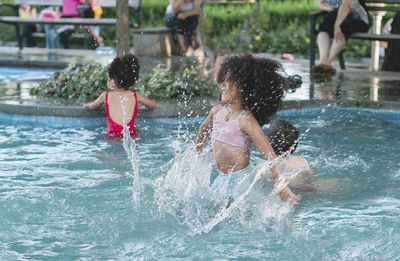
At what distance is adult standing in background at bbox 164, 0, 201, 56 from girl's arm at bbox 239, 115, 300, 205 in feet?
23.1

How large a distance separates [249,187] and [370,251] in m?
0.79

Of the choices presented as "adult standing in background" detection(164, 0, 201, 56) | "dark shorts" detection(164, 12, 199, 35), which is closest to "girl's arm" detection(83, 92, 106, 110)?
"adult standing in background" detection(164, 0, 201, 56)

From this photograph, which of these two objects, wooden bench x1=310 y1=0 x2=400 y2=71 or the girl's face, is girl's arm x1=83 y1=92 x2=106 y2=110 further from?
wooden bench x1=310 y1=0 x2=400 y2=71

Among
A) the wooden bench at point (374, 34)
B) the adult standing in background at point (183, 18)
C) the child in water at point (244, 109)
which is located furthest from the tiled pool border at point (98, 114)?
the adult standing in background at point (183, 18)

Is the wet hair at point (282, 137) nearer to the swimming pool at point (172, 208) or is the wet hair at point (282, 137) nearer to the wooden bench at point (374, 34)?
the swimming pool at point (172, 208)

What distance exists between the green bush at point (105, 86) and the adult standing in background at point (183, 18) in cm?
304

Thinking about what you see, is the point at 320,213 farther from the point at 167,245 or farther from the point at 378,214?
the point at 167,245

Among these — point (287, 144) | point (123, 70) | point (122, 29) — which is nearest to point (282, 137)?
point (287, 144)

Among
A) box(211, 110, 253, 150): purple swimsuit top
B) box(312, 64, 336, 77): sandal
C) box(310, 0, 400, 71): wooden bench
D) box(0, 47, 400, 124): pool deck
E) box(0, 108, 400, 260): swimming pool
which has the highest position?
box(310, 0, 400, 71): wooden bench

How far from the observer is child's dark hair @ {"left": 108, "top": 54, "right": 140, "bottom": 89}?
19.9ft

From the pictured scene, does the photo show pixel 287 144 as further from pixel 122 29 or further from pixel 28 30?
pixel 28 30

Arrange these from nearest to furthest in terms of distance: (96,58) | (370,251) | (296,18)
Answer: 1. (370,251)
2. (96,58)
3. (296,18)

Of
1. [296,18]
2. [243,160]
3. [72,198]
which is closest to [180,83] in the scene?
[72,198]

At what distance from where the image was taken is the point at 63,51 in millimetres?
12812
